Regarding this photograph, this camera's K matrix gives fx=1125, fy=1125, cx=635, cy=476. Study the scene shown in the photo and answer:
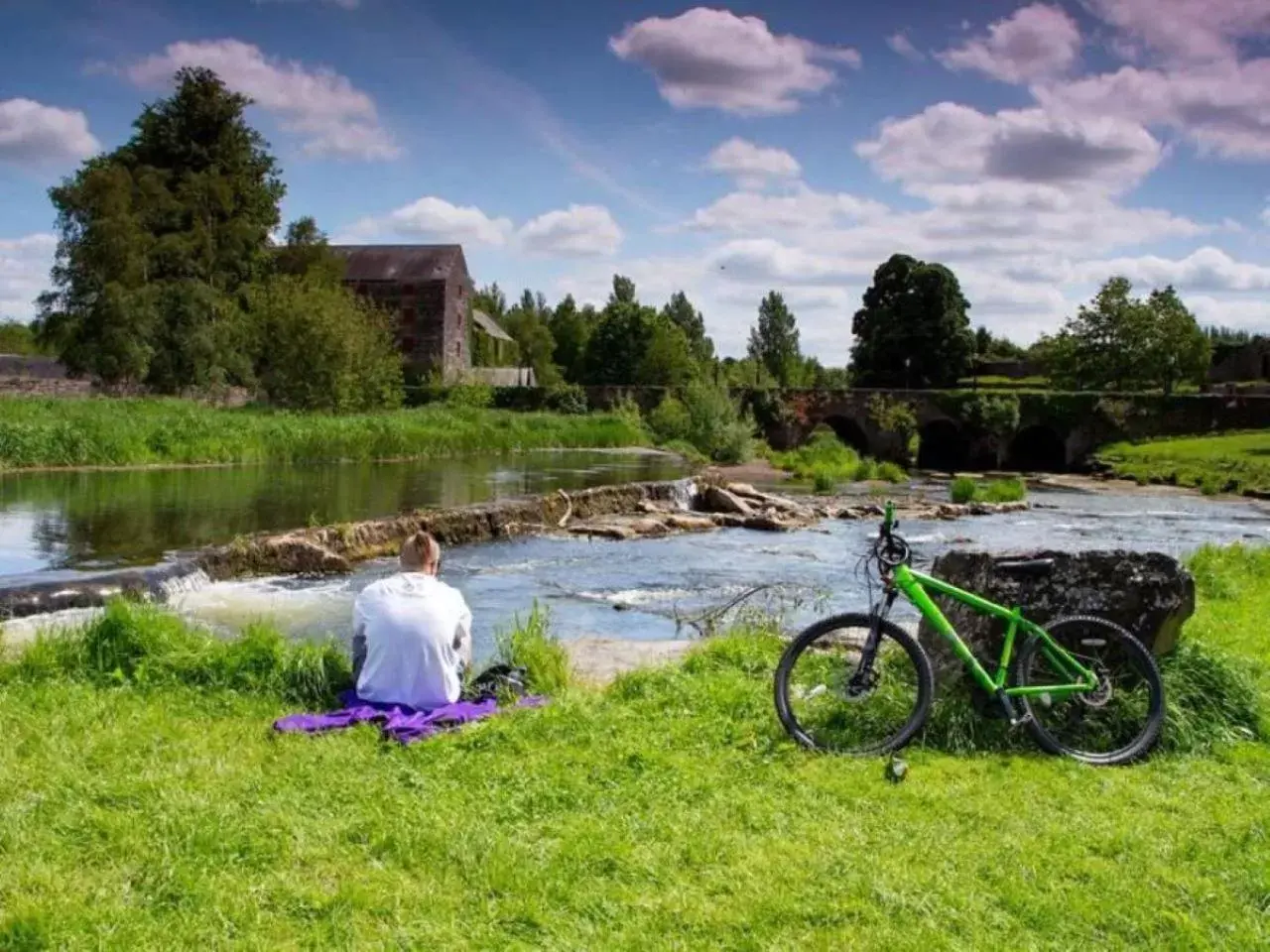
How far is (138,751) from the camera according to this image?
674cm

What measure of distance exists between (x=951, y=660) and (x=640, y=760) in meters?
2.35

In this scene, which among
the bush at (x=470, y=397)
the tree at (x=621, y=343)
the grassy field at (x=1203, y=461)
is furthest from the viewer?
the tree at (x=621, y=343)

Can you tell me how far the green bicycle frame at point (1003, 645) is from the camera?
696 cm

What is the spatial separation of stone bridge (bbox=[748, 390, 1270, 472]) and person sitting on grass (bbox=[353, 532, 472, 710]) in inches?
2133

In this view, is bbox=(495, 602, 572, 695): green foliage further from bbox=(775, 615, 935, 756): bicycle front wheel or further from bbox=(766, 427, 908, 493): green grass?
bbox=(766, 427, 908, 493): green grass

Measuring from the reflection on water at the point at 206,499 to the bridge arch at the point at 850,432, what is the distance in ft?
85.7

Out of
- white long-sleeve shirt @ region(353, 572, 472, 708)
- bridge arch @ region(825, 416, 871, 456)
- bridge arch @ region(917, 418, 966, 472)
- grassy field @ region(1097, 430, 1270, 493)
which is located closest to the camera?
white long-sleeve shirt @ region(353, 572, 472, 708)

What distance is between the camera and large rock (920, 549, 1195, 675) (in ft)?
24.3

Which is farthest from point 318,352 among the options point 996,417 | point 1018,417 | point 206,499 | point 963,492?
point 1018,417

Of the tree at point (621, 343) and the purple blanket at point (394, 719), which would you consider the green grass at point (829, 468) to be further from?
the tree at point (621, 343)

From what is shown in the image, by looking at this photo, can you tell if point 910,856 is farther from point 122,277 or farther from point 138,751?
point 122,277

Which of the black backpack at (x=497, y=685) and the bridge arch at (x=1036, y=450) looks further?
the bridge arch at (x=1036, y=450)

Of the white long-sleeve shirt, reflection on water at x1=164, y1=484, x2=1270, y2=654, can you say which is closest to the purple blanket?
the white long-sleeve shirt

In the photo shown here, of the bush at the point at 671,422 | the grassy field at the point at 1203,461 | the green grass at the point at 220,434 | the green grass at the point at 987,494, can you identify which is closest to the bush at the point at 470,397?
the green grass at the point at 220,434
